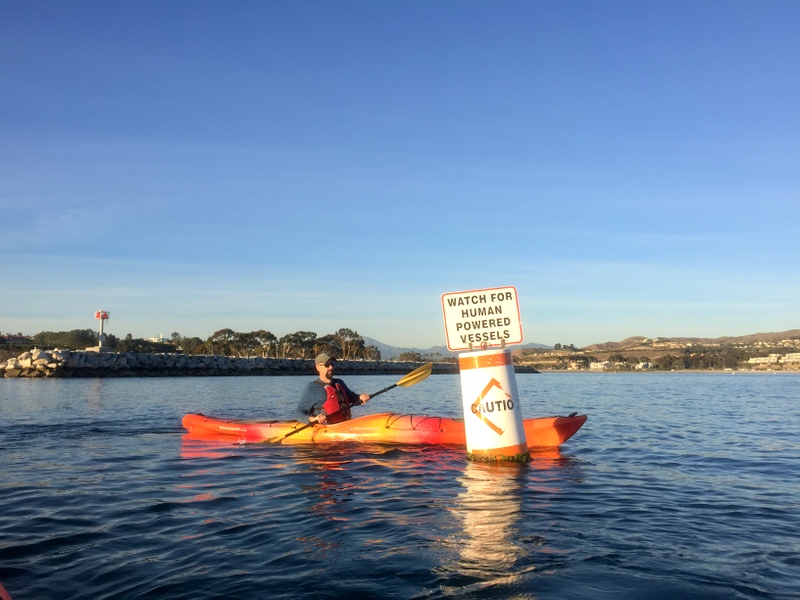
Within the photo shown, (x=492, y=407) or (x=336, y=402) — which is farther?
(x=336, y=402)

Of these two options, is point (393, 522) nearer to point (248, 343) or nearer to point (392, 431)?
point (392, 431)

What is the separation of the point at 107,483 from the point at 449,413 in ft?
40.6

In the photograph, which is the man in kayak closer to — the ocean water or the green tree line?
the ocean water

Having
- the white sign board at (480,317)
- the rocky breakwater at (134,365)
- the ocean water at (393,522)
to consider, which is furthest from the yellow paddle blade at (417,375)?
the rocky breakwater at (134,365)

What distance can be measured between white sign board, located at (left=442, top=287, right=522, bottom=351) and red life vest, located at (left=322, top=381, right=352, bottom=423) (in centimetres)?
417

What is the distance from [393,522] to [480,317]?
3.42 metres

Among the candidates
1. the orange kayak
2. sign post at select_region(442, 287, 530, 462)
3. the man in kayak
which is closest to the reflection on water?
sign post at select_region(442, 287, 530, 462)

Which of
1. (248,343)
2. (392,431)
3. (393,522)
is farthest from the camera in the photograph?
(248,343)

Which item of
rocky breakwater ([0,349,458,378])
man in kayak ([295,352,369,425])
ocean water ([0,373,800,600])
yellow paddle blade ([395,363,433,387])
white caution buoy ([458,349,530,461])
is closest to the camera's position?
ocean water ([0,373,800,600])

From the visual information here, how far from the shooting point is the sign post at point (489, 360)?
324 inches

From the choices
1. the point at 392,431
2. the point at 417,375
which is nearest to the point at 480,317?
the point at 417,375

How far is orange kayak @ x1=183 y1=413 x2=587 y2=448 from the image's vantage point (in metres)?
10.6

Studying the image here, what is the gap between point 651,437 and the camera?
12.9 meters

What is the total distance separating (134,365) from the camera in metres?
49.3
